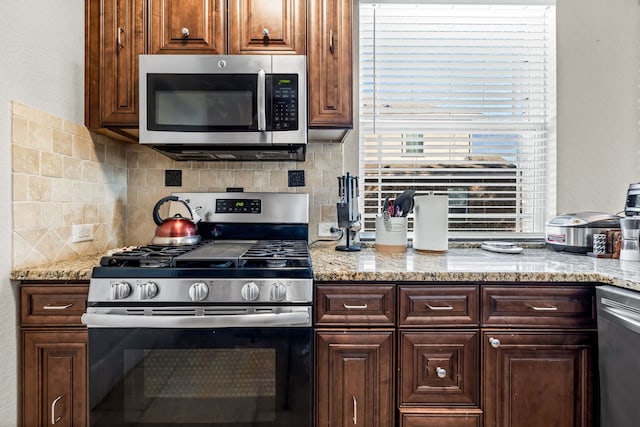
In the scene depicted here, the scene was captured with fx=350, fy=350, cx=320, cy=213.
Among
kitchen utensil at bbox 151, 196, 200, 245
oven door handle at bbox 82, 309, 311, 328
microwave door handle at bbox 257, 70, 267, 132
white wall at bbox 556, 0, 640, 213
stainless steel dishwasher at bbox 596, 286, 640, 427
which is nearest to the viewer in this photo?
stainless steel dishwasher at bbox 596, 286, 640, 427

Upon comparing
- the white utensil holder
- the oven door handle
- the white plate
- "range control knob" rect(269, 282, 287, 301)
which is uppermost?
the white utensil holder

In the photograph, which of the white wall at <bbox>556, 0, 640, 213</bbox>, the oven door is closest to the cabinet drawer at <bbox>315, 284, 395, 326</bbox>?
the oven door

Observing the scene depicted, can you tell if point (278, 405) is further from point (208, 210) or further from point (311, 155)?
point (311, 155)

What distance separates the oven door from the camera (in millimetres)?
1307

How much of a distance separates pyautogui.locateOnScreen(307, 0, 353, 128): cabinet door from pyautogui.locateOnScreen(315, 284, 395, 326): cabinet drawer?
0.81 metres

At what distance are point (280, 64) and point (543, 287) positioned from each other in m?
1.48

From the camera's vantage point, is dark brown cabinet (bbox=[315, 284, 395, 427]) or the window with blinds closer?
dark brown cabinet (bbox=[315, 284, 395, 427])

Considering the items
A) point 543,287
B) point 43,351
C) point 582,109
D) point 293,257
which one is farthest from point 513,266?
point 43,351

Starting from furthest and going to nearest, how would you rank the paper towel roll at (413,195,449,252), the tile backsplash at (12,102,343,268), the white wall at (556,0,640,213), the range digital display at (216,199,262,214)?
the white wall at (556,0,640,213)
the range digital display at (216,199,262,214)
the paper towel roll at (413,195,449,252)
the tile backsplash at (12,102,343,268)

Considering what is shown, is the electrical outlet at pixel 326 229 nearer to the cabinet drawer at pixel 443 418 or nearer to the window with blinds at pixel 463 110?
the window with blinds at pixel 463 110

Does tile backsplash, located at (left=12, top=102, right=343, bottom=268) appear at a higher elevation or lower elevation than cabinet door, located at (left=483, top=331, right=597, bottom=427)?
higher

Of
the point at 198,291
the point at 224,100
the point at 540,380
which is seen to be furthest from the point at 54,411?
the point at 540,380

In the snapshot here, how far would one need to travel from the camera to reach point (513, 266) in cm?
149

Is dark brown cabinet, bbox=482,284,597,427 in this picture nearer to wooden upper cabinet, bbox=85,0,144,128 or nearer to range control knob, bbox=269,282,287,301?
range control knob, bbox=269,282,287,301
